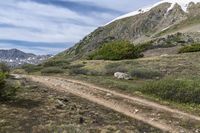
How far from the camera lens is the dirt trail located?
1559 centimetres

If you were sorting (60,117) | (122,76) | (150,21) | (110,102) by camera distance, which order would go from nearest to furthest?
(60,117)
(110,102)
(122,76)
(150,21)

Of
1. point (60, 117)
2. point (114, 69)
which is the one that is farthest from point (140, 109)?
point (114, 69)

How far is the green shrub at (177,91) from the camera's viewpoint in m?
20.5

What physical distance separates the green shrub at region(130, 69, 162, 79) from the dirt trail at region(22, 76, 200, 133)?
18.2 ft

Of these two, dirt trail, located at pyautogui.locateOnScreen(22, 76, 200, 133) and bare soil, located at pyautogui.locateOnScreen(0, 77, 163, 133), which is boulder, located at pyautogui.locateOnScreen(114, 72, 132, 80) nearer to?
dirt trail, located at pyautogui.locateOnScreen(22, 76, 200, 133)

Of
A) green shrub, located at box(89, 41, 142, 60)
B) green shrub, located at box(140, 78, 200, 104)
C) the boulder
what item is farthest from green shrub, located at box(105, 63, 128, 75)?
green shrub, located at box(89, 41, 142, 60)

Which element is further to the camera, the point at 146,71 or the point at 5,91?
the point at 146,71

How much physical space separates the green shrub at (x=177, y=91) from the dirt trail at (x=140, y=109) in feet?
4.59

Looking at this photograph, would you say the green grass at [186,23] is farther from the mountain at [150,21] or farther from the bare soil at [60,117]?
the bare soil at [60,117]

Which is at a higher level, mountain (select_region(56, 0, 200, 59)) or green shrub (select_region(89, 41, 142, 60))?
mountain (select_region(56, 0, 200, 59))

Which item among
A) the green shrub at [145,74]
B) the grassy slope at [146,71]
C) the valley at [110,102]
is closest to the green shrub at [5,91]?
the valley at [110,102]

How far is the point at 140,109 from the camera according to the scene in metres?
18.5

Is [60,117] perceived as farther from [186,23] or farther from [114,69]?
[186,23]

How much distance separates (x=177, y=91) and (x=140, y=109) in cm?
363
